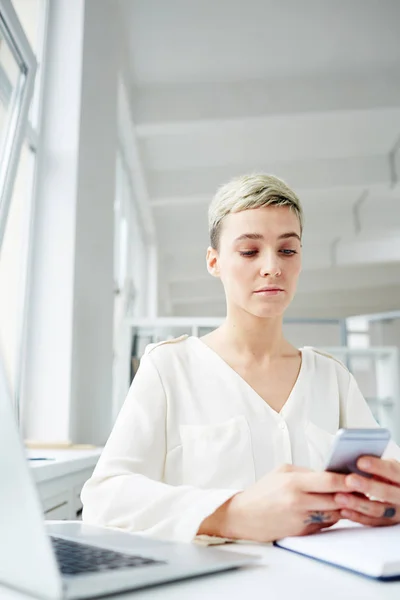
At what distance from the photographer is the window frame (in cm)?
238

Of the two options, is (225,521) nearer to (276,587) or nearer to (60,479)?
(276,587)

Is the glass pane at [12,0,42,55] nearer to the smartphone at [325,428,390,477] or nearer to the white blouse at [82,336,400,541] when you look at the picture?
the white blouse at [82,336,400,541]

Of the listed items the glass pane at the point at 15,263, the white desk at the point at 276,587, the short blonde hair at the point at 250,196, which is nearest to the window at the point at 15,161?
the glass pane at the point at 15,263

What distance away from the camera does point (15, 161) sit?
8.29 feet

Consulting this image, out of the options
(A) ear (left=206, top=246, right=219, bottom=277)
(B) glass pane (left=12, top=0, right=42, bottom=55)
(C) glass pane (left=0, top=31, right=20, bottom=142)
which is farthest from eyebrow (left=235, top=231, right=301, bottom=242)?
(B) glass pane (left=12, top=0, right=42, bottom=55)

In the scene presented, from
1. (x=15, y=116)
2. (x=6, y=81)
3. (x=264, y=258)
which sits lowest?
(x=264, y=258)

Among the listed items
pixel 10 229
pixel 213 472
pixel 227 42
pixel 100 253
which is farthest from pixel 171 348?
pixel 227 42

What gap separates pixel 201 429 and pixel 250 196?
0.43 meters

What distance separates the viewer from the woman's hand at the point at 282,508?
0.76m

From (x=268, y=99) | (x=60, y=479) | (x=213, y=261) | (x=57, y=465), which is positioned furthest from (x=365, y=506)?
(x=268, y=99)

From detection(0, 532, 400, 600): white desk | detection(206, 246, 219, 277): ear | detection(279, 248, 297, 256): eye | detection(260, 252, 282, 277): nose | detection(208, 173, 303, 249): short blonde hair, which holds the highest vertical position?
detection(208, 173, 303, 249): short blonde hair

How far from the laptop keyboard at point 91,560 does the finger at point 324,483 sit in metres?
0.24

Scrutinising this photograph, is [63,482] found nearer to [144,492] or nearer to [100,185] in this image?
[144,492]

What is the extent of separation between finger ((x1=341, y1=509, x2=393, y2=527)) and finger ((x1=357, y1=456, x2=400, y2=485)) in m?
0.06
